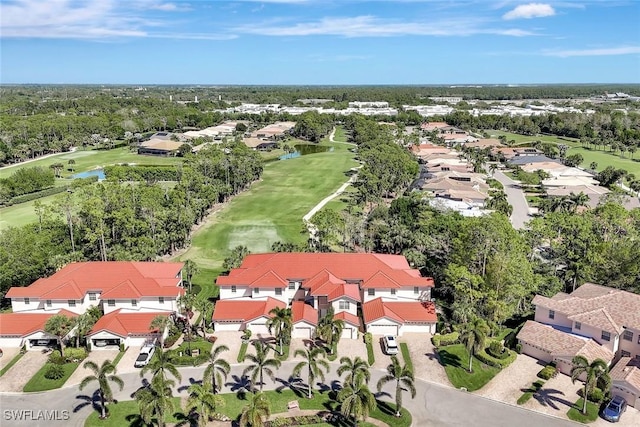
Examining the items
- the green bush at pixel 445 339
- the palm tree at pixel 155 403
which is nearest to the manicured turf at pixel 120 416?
the palm tree at pixel 155 403

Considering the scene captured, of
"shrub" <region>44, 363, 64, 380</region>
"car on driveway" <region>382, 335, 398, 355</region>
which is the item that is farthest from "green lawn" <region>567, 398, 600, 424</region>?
"shrub" <region>44, 363, 64, 380</region>

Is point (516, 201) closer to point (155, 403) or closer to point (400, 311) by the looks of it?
point (400, 311)

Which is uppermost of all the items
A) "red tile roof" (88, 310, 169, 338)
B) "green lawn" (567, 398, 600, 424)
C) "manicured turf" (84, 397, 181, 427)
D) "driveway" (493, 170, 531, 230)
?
"driveway" (493, 170, 531, 230)

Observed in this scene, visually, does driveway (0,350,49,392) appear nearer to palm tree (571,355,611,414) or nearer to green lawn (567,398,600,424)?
green lawn (567,398,600,424)

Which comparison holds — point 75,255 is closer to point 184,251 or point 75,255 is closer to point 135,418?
point 184,251

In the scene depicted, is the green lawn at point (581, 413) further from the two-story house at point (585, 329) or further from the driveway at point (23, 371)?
the driveway at point (23, 371)

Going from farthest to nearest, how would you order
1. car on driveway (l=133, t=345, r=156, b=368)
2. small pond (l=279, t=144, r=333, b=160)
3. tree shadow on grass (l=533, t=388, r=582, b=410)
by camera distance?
small pond (l=279, t=144, r=333, b=160) → car on driveway (l=133, t=345, r=156, b=368) → tree shadow on grass (l=533, t=388, r=582, b=410)

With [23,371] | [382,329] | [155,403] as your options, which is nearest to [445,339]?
[382,329]
